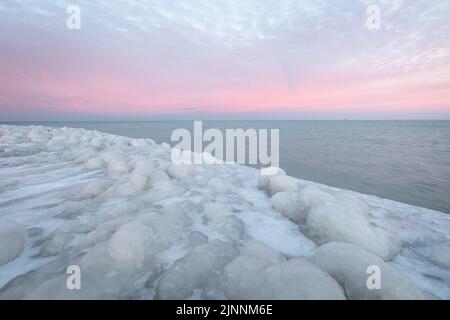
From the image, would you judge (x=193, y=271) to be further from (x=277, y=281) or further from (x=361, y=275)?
(x=361, y=275)

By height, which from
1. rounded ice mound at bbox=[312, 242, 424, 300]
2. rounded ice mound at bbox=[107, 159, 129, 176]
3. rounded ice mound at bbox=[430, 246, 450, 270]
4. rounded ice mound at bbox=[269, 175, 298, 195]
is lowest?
rounded ice mound at bbox=[430, 246, 450, 270]

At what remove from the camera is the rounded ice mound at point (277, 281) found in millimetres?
1757

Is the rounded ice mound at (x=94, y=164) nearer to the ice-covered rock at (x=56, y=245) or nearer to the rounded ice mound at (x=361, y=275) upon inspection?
the ice-covered rock at (x=56, y=245)

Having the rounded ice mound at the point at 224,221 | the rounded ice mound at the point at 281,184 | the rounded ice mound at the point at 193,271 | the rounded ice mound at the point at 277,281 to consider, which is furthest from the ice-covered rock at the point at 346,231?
the rounded ice mound at the point at 281,184

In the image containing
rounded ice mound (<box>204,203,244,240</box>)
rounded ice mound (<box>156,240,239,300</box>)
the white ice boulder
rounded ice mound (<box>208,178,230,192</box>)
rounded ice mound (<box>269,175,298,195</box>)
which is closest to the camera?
rounded ice mound (<box>156,240,239,300</box>)

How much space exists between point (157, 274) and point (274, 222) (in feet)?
6.92

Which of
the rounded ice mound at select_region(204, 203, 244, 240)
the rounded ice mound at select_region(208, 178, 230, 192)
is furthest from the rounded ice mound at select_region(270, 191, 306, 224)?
the rounded ice mound at select_region(208, 178, 230, 192)

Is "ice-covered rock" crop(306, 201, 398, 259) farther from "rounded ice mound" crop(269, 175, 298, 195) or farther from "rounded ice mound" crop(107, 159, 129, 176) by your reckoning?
"rounded ice mound" crop(107, 159, 129, 176)

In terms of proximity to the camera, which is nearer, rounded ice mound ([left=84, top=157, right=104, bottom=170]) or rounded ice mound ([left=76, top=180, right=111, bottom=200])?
rounded ice mound ([left=76, top=180, right=111, bottom=200])

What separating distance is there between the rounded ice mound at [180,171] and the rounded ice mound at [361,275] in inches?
176

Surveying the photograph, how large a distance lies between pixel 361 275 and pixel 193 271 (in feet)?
5.08

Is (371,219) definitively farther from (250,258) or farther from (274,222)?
(250,258)

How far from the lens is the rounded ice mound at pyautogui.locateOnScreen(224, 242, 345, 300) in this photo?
1.76 metres

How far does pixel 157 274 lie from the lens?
2.45 m
